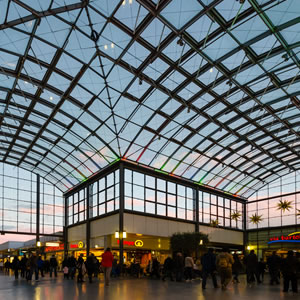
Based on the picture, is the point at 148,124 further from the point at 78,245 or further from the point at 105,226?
the point at 78,245

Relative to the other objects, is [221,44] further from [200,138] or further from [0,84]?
[0,84]

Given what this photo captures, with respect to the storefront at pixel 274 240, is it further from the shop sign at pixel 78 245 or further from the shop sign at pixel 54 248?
the shop sign at pixel 54 248

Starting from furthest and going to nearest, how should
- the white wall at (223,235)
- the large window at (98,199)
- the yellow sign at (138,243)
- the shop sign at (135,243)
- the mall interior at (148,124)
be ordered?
the white wall at (223,235) < the yellow sign at (138,243) < the large window at (98,199) < the shop sign at (135,243) < the mall interior at (148,124)

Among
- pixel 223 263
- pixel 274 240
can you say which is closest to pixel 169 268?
pixel 223 263

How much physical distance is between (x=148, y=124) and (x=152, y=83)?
569 centimetres

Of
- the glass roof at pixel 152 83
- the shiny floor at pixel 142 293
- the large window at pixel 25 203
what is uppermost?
the glass roof at pixel 152 83

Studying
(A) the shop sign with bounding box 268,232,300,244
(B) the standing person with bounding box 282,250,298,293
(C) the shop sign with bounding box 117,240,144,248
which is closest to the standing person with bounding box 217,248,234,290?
(B) the standing person with bounding box 282,250,298,293

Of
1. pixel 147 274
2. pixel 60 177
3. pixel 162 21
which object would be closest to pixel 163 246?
pixel 147 274

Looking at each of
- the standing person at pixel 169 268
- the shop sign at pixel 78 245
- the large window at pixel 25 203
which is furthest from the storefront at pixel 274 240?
the large window at pixel 25 203

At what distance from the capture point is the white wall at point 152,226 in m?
33.2

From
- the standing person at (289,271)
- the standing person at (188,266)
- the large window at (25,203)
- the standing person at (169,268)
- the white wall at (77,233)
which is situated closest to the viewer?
the standing person at (289,271)

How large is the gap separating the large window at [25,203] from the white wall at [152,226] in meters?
17.4

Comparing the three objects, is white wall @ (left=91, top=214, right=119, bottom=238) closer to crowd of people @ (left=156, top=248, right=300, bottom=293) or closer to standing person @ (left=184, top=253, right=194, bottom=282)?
crowd of people @ (left=156, top=248, right=300, bottom=293)

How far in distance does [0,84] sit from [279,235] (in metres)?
35.9
